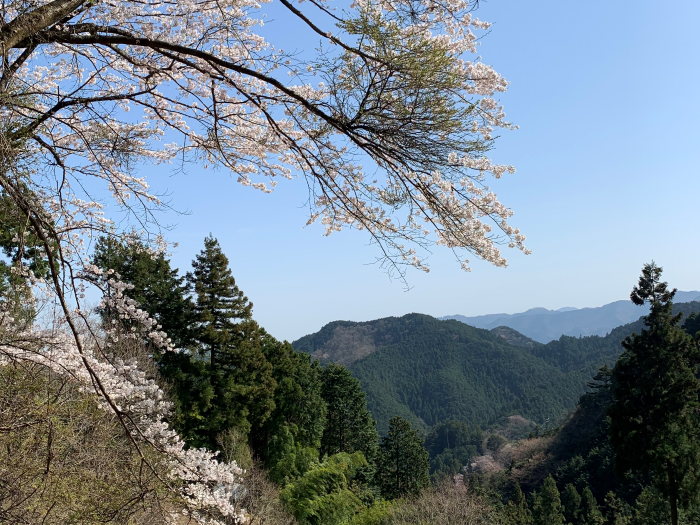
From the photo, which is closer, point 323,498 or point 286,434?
point 323,498

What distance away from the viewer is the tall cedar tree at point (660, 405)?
514 inches

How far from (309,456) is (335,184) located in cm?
1538

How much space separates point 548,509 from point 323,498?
652 inches

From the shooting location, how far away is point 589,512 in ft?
73.9

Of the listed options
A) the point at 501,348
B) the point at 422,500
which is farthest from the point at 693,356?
the point at 501,348

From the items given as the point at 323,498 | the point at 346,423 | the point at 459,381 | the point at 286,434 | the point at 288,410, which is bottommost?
the point at 459,381

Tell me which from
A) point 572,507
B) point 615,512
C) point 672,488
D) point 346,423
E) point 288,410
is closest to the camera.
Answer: point 672,488

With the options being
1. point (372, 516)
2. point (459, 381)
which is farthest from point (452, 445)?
point (372, 516)

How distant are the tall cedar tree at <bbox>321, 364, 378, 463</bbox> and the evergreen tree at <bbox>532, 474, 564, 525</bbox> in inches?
326

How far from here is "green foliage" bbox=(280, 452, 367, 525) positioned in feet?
35.0

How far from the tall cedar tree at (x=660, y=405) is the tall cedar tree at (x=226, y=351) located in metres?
12.2

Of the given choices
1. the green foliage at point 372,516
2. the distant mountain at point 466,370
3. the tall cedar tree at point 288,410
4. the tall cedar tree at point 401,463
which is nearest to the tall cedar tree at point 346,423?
the tall cedar tree at point 401,463

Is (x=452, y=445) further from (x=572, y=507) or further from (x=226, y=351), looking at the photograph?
(x=226, y=351)

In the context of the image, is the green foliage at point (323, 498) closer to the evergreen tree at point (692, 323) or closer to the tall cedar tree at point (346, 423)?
the tall cedar tree at point (346, 423)
